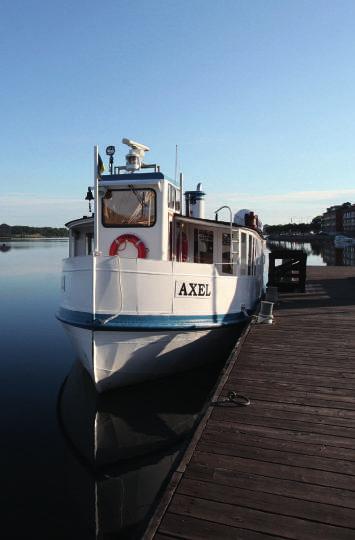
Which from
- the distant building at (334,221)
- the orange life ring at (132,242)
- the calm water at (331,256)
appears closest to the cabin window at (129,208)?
the orange life ring at (132,242)

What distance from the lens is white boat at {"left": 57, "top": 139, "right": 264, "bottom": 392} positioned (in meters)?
9.07

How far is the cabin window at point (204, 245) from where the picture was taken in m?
12.5

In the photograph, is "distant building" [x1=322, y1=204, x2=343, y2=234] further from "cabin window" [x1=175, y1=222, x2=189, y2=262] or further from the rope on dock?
the rope on dock

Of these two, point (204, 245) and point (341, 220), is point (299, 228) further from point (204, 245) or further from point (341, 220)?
point (204, 245)

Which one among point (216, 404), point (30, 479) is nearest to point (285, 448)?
point (216, 404)

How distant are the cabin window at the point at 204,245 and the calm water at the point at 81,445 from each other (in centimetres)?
318

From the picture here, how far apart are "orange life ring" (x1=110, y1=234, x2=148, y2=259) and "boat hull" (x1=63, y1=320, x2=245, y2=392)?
219 centimetres

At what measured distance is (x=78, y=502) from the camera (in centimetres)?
630

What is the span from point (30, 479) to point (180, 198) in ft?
26.7

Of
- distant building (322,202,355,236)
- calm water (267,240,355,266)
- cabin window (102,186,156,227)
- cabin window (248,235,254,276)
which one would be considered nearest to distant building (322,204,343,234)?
distant building (322,202,355,236)

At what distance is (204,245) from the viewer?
494 inches

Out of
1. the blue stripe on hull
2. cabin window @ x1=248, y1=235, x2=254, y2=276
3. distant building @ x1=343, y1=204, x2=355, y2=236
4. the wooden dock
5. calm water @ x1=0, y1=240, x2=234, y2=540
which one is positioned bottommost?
calm water @ x1=0, y1=240, x2=234, y2=540

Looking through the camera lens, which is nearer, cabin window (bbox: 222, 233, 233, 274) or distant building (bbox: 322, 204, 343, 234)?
cabin window (bbox: 222, 233, 233, 274)

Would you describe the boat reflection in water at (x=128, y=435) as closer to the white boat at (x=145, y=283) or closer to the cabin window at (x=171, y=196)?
the white boat at (x=145, y=283)
